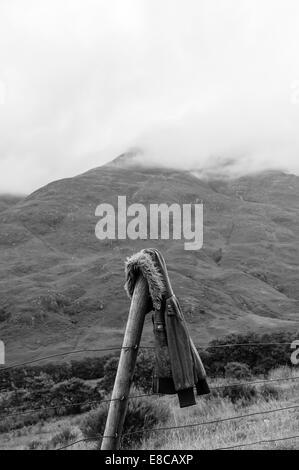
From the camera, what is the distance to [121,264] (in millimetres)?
142000

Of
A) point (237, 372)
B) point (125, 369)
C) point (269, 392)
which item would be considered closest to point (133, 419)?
point (269, 392)

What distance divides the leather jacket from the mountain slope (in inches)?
2918

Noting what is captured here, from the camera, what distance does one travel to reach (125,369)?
597cm

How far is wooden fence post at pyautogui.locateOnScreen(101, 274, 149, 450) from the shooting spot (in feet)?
19.1

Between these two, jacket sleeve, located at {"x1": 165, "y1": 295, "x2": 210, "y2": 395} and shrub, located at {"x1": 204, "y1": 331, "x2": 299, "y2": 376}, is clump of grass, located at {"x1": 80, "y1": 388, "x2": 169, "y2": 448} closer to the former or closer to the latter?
jacket sleeve, located at {"x1": 165, "y1": 295, "x2": 210, "y2": 395}

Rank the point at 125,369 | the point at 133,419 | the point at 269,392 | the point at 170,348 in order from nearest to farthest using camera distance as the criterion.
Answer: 1. the point at 170,348
2. the point at 125,369
3. the point at 133,419
4. the point at 269,392

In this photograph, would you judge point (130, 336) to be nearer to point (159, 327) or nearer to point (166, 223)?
point (159, 327)

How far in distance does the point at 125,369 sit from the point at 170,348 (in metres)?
0.60

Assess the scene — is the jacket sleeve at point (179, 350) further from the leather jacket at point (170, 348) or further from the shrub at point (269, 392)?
the shrub at point (269, 392)

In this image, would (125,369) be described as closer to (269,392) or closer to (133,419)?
(133,419)

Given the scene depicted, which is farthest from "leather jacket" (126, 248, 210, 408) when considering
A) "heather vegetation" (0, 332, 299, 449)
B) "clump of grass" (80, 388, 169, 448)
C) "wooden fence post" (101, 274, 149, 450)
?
"clump of grass" (80, 388, 169, 448)

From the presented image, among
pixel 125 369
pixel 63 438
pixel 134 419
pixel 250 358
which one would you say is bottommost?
pixel 250 358

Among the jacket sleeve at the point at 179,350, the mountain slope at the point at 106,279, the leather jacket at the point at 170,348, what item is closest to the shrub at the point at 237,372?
the leather jacket at the point at 170,348

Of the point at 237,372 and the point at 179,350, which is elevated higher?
the point at 179,350
